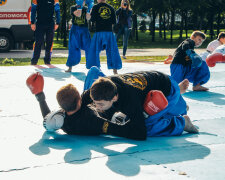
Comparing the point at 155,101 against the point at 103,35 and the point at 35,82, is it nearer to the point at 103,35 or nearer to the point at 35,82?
the point at 35,82

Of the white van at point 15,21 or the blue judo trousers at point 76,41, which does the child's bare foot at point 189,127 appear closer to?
the blue judo trousers at point 76,41

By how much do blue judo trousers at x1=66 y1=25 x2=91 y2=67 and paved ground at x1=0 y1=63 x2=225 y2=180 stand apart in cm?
415

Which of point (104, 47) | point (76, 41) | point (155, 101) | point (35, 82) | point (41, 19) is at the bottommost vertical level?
point (155, 101)

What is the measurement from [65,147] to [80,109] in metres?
0.51

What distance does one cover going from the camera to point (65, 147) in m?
4.00

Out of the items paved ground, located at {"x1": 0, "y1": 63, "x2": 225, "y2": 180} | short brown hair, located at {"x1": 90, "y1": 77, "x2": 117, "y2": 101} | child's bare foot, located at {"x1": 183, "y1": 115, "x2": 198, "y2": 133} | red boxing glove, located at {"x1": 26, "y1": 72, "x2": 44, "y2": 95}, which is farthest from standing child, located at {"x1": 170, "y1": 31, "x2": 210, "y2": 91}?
short brown hair, located at {"x1": 90, "y1": 77, "x2": 117, "y2": 101}

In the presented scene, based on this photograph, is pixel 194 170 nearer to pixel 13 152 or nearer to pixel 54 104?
pixel 13 152

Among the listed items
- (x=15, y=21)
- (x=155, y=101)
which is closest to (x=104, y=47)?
(x=155, y=101)

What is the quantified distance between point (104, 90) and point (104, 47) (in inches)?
223

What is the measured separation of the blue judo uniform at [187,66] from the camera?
22.8ft

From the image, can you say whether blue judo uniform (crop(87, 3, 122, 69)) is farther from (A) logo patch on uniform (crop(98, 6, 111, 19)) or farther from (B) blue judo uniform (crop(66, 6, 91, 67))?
(B) blue judo uniform (crop(66, 6, 91, 67))

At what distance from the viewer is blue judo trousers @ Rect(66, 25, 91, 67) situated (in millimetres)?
9711

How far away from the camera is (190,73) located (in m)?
7.50

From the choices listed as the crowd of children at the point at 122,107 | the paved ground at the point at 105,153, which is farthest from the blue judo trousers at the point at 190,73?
the crowd of children at the point at 122,107
